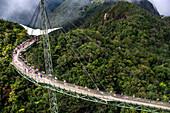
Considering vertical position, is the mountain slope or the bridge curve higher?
the mountain slope

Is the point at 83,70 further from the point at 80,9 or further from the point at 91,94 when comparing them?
the point at 80,9

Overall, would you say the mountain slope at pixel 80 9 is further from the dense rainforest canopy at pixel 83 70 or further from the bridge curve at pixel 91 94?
the bridge curve at pixel 91 94

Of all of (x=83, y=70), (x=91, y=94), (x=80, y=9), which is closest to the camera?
(x=91, y=94)

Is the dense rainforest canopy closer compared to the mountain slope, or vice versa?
the dense rainforest canopy

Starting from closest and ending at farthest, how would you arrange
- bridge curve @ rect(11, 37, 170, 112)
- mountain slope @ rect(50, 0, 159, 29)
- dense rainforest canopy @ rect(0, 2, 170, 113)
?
bridge curve @ rect(11, 37, 170, 112) < dense rainforest canopy @ rect(0, 2, 170, 113) < mountain slope @ rect(50, 0, 159, 29)

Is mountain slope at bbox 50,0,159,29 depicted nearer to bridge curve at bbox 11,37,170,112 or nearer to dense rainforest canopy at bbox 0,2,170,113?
dense rainforest canopy at bbox 0,2,170,113

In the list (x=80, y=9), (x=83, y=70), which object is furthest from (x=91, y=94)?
(x=80, y=9)

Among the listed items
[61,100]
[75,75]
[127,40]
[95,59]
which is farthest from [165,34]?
[61,100]

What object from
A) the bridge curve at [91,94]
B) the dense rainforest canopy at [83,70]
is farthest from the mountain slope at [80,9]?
the bridge curve at [91,94]

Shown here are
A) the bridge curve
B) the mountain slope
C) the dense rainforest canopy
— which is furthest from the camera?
A: the mountain slope

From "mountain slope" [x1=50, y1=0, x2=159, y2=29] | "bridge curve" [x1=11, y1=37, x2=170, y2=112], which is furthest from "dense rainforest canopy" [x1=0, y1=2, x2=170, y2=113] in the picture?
"mountain slope" [x1=50, y1=0, x2=159, y2=29]

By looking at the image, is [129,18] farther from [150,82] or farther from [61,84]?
[61,84]

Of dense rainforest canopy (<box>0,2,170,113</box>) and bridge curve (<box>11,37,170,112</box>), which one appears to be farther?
dense rainforest canopy (<box>0,2,170,113</box>)
